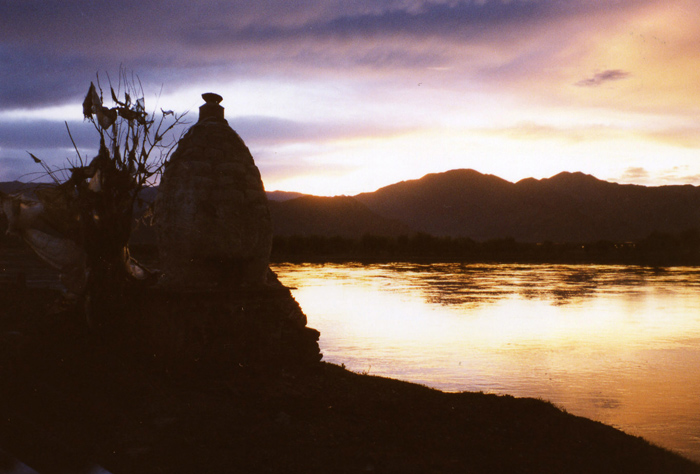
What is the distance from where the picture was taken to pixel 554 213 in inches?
6570

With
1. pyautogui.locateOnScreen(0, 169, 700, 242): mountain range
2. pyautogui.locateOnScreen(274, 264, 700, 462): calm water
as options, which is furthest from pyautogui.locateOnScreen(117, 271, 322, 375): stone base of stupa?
pyautogui.locateOnScreen(0, 169, 700, 242): mountain range

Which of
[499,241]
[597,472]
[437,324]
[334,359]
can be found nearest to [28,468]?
[597,472]

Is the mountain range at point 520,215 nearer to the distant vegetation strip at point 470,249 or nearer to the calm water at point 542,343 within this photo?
the distant vegetation strip at point 470,249

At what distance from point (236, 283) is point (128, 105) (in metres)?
3.58

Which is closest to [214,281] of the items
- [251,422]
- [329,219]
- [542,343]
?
[251,422]

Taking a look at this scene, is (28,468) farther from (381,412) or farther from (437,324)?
(437,324)

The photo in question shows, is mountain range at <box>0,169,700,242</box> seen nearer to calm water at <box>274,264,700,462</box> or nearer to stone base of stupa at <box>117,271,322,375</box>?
calm water at <box>274,264,700,462</box>

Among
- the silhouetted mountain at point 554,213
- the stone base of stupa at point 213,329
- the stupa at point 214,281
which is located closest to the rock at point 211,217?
the stupa at point 214,281

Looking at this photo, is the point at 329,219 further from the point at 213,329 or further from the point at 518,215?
the point at 213,329

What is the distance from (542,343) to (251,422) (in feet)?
30.4

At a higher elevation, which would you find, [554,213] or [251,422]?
[554,213]

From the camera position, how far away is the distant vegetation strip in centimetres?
5938

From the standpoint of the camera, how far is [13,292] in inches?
540

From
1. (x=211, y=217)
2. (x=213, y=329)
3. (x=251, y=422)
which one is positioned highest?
(x=211, y=217)
